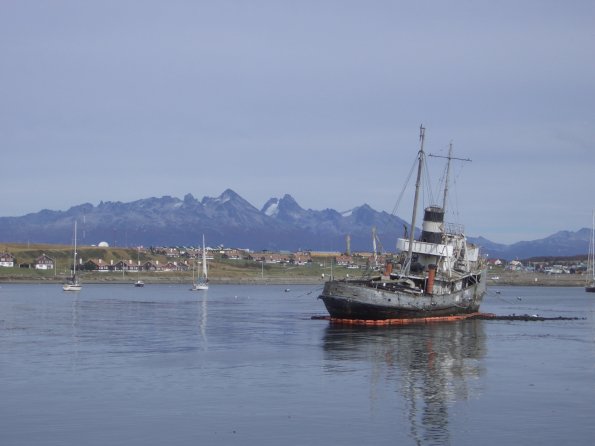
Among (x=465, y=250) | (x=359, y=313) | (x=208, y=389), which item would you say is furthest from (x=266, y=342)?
(x=465, y=250)

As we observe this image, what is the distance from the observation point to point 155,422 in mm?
34219

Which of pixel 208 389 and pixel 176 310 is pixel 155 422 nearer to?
pixel 208 389

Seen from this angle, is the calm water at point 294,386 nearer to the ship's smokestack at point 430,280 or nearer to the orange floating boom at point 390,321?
the orange floating boom at point 390,321

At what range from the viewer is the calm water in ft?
108

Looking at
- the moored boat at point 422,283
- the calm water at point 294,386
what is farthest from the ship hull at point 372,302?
the calm water at point 294,386

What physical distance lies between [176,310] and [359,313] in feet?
115

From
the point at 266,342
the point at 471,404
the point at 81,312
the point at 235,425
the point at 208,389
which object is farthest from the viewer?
the point at 81,312

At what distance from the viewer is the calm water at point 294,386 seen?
3284cm

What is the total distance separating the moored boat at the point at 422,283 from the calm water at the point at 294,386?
11.5 feet

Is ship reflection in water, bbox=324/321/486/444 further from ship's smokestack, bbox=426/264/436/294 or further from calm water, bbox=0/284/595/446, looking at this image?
ship's smokestack, bbox=426/264/436/294

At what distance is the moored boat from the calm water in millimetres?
3506

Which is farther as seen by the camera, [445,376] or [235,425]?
[445,376]

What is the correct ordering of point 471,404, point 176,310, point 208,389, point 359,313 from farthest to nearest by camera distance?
point 176,310 < point 359,313 < point 208,389 < point 471,404

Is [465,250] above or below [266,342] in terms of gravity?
above
